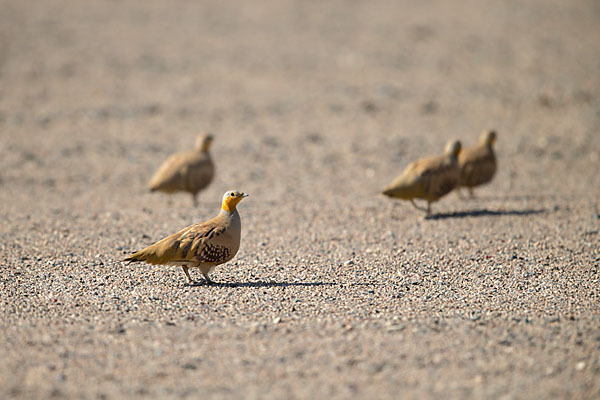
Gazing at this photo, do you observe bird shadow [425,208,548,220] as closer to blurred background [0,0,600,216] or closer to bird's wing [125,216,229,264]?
blurred background [0,0,600,216]

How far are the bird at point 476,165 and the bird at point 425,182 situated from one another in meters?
0.75

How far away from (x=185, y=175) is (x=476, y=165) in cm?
420

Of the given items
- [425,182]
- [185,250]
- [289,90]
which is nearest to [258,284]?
[185,250]

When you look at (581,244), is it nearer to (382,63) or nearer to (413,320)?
(413,320)

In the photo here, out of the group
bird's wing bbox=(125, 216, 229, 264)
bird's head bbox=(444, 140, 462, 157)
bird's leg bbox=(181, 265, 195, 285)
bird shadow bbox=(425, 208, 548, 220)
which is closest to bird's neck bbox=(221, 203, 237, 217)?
bird's wing bbox=(125, 216, 229, 264)

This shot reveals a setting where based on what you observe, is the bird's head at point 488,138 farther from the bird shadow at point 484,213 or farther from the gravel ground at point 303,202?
the bird shadow at point 484,213

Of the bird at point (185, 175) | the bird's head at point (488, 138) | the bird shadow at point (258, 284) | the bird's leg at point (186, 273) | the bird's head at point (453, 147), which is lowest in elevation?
the bird shadow at point (258, 284)

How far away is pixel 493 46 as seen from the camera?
21.2 meters

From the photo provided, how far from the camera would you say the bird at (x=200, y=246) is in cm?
681

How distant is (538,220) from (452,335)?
430cm

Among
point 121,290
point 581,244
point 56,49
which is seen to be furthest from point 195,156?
point 56,49

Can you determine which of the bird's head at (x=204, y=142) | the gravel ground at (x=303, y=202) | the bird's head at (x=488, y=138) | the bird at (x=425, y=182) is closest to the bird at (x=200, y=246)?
the gravel ground at (x=303, y=202)

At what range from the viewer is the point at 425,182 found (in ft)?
31.6

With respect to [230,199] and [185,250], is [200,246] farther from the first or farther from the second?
[230,199]
